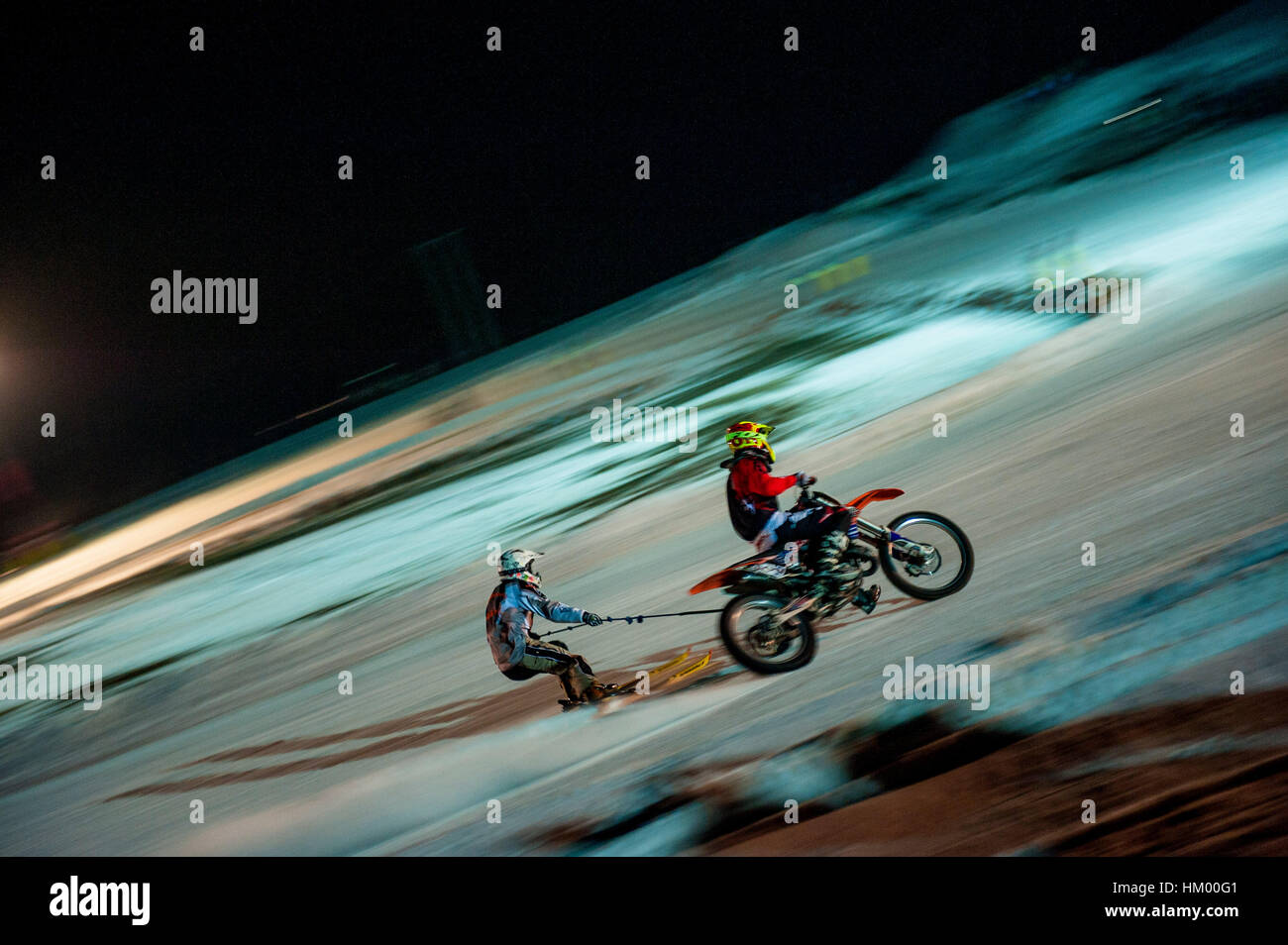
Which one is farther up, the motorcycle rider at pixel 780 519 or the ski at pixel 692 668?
the motorcycle rider at pixel 780 519

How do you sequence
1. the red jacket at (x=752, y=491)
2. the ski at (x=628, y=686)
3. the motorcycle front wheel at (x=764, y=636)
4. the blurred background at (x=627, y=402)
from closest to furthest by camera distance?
the blurred background at (x=627, y=402) → the motorcycle front wheel at (x=764, y=636) → the red jacket at (x=752, y=491) → the ski at (x=628, y=686)

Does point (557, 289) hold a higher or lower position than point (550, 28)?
lower

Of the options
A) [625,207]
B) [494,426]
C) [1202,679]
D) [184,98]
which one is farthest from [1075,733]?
[184,98]

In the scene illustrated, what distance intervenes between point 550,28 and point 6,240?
435cm

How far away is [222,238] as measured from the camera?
24.7 feet

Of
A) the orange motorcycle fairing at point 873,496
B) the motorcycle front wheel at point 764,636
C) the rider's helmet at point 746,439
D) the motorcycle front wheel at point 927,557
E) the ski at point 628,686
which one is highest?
the rider's helmet at point 746,439

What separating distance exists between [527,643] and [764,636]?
3.50 feet

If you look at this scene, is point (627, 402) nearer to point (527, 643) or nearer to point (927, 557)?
point (527, 643)

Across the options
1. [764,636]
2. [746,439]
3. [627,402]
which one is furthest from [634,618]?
[627,402]

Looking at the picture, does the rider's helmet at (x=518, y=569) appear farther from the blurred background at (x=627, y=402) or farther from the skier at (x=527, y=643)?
the blurred background at (x=627, y=402)

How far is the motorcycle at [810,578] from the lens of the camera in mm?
4148

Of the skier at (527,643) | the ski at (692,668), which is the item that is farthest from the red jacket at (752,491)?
the skier at (527,643)

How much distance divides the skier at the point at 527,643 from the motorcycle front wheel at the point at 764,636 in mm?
657
